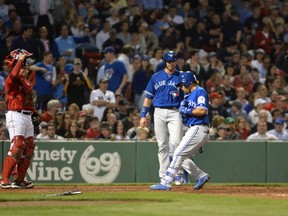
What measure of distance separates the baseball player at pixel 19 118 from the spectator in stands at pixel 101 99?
6.12 metres

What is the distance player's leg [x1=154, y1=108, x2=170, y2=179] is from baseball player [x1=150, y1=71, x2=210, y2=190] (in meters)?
1.10

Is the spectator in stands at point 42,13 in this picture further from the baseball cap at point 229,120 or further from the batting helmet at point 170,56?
the batting helmet at point 170,56

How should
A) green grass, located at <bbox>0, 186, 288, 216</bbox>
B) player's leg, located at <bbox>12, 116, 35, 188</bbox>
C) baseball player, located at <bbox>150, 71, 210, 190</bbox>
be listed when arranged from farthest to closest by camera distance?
player's leg, located at <bbox>12, 116, 35, 188</bbox>
baseball player, located at <bbox>150, 71, 210, 190</bbox>
green grass, located at <bbox>0, 186, 288, 216</bbox>

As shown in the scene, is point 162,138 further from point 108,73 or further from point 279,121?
Answer: point 108,73

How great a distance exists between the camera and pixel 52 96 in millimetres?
22250

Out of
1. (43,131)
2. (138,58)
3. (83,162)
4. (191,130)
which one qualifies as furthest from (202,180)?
(138,58)

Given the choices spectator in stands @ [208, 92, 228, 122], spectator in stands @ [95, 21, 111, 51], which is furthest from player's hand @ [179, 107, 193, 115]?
spectator in stands @ [95, 21, 111, 51]

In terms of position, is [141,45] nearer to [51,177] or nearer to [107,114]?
[107,114]

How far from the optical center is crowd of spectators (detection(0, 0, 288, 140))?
2117 cm

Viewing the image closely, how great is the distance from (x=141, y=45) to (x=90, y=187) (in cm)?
858

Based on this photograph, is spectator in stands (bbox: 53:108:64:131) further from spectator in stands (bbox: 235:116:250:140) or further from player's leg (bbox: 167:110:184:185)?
player's leg (bbox: 167:110:184:185)

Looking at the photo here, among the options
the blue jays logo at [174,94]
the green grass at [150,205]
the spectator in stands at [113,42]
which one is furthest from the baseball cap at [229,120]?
the green grass at [150,205]

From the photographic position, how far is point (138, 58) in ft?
77.2

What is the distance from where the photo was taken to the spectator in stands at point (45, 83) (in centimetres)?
2202
